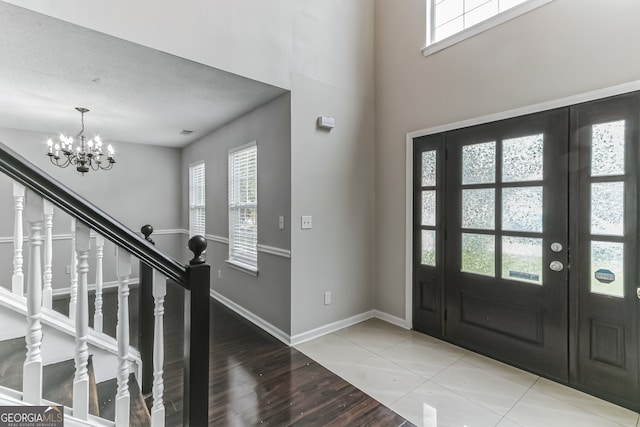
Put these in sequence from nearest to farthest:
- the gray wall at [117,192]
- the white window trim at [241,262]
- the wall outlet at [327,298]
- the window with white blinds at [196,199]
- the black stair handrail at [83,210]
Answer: the black stair handrail at [83,210]
the wall outlet at [327,298]
the white window trim at [241,262]
the gray wall at [117,192]
the window with white blinds at [196,199]

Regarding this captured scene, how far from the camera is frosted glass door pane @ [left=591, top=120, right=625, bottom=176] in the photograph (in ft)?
A: 6.44

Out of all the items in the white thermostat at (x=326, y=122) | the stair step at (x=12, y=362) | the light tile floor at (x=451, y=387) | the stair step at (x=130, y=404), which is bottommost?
the light tile floor at (x=451, y=387)

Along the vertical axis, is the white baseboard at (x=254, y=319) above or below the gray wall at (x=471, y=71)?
below

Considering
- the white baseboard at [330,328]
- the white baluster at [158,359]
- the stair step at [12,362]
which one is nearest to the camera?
the white baluster at [158,359]

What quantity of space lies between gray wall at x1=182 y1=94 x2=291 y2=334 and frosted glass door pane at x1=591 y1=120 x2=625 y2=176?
7.80 feet

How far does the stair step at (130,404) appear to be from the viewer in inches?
61.6

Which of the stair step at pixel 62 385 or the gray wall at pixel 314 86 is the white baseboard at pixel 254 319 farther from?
the stair step at pixel 62 385

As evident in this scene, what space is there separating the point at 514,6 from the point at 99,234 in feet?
11.0

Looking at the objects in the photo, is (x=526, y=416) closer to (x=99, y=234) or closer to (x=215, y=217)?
(x=99, y=234)

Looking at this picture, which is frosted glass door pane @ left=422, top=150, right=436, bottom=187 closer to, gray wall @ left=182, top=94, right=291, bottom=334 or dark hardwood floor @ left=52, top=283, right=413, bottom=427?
gray wall @ left=182, top=94, right=291, bottom=334

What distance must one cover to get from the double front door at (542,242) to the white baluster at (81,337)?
276cm

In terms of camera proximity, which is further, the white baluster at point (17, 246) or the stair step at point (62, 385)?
the stair step at point (62, 385)

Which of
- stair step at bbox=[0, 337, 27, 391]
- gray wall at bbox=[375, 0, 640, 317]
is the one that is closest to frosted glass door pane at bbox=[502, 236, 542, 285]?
gray wall at bbox=[375, 0, 640, 317]

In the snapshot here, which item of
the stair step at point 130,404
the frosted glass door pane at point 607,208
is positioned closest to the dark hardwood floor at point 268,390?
the stair step at point 130,404
